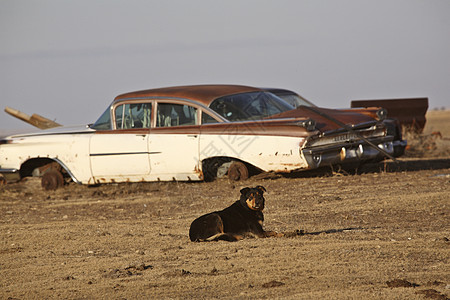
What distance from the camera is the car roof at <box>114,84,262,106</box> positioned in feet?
35.2

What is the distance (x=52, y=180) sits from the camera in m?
12.0


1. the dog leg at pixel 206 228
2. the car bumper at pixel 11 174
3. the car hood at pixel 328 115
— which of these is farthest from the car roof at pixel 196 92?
the dog leg at pixel 206 228

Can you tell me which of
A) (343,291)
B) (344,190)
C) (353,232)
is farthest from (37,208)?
(343,291)

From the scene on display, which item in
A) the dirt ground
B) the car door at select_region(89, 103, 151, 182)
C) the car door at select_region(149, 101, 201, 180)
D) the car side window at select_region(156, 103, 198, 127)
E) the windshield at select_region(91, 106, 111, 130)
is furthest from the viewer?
the windshield at select_region(91, 106, 111, 130)

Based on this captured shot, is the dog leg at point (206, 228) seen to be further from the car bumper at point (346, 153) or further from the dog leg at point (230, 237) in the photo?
the car bumper at point (346, 153)

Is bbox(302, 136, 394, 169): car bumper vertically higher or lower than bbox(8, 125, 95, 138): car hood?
lower

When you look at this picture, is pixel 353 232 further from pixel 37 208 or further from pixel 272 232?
pixel 37 208

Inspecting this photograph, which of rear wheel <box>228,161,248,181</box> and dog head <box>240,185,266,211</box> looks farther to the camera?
rear wheel <box>228,161,248,181</box>

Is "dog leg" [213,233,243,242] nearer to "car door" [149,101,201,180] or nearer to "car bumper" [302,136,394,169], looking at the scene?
"car bumper" [302,136,394,169]

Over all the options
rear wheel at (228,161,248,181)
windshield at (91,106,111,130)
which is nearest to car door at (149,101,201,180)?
rear wheel at (228,161,248,181)

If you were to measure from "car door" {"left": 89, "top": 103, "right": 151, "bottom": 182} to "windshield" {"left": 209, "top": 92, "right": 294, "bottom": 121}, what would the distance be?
3.92 feet

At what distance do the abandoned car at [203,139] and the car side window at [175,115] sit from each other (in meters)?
0.02

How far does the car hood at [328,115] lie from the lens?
10.2 m

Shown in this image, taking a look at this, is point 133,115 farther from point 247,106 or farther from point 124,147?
point 247,106
